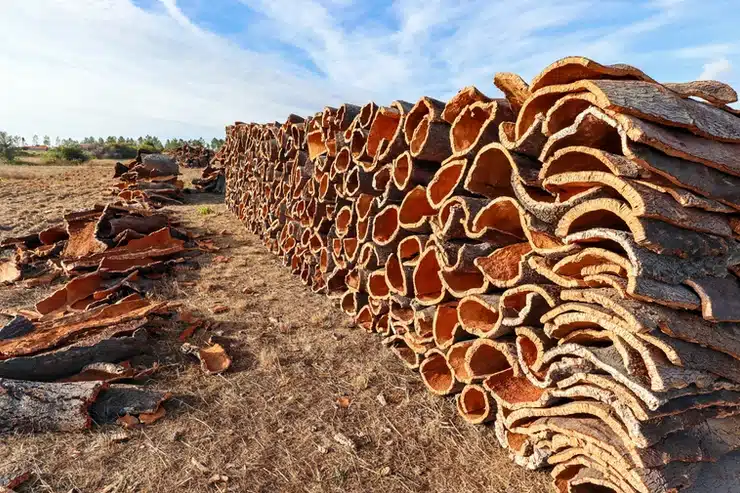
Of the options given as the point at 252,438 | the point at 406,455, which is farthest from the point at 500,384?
the point at 252,438

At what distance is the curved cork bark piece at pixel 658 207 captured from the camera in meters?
1.73

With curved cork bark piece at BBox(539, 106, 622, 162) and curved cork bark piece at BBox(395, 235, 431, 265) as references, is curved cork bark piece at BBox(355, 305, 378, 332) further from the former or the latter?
curved cork bark piece at BBox(539, 106, 622, 162)

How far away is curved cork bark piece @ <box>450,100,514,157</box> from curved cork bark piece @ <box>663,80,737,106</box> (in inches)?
32.0

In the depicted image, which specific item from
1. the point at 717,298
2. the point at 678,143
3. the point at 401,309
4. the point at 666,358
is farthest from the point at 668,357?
the point at 401,309

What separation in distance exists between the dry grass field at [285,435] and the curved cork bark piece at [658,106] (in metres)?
1.91

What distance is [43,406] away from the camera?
109 inches

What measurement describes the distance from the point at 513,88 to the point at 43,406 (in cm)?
338

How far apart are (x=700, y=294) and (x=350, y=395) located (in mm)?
2277

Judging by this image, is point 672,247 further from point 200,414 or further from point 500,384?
point 200,414

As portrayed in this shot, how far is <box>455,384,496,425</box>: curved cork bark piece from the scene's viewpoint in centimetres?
282

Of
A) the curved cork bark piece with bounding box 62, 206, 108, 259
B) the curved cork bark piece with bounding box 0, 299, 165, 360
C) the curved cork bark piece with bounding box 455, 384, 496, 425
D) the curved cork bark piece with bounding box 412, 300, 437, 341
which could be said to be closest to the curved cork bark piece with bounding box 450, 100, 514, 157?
the curved cork bark piece with bounding box 412, 300, 437, 341

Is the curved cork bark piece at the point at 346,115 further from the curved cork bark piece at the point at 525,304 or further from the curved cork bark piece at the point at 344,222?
the curved cork bark piece at the point at 525,304

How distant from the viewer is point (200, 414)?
2.97m

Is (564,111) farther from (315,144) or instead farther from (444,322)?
Result: (315,144)
